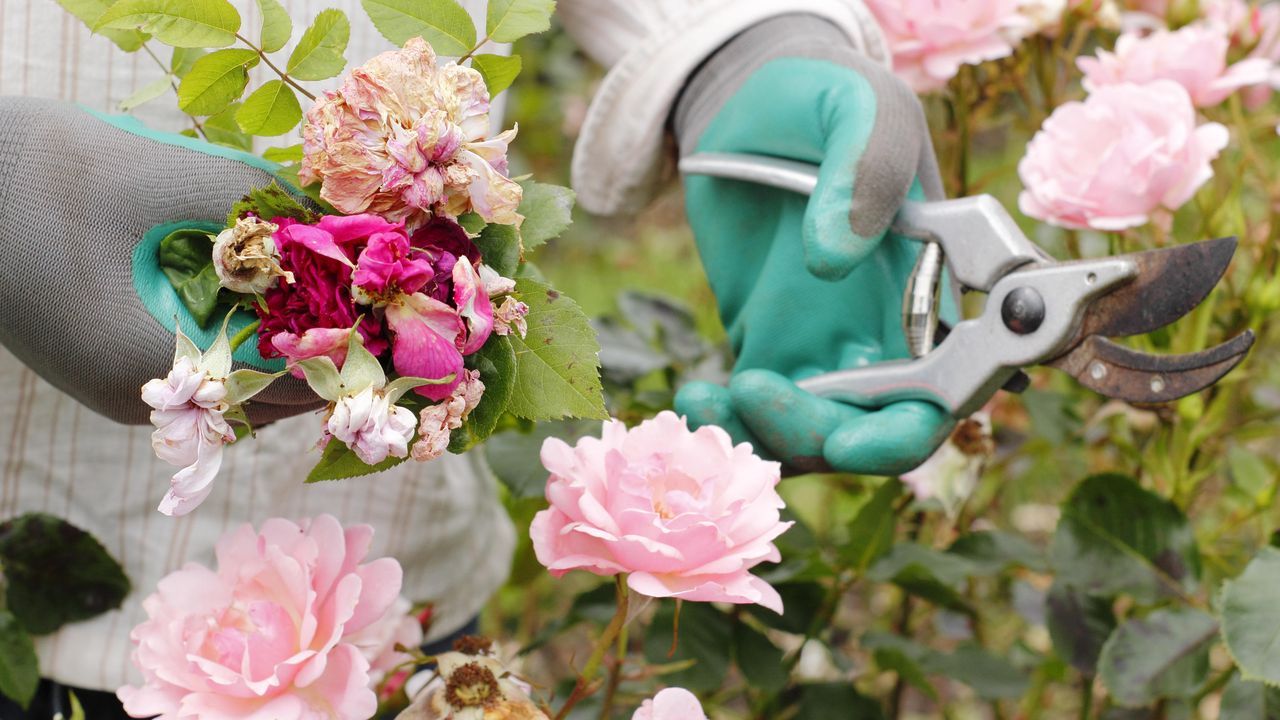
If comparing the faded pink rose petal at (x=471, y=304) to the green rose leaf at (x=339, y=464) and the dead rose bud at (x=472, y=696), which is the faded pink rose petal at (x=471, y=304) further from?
the dead rose bud at (x=472, y=696)

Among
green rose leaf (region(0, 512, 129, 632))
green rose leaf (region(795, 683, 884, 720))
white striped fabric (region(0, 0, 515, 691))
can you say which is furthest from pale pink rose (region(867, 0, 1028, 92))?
green rose leaf (region(0, 512, 129, 632))

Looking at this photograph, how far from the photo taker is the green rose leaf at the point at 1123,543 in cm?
96

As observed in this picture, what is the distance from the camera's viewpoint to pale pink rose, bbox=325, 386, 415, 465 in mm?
463

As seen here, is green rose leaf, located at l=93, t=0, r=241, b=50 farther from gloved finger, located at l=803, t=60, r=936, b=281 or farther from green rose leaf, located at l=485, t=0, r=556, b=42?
gloved finger, located at l=803, t=60, r=936, b=281

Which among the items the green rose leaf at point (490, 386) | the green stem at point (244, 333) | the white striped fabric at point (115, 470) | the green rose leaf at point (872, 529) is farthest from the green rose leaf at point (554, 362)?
the green rose leaf at point (872, 529)

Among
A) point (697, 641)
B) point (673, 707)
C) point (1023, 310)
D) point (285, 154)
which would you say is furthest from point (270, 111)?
point (697, 641)

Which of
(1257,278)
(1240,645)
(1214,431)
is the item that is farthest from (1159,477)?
(1240,645)

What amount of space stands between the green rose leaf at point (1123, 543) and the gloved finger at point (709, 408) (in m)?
0.38

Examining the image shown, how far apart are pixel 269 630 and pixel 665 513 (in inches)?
8.3

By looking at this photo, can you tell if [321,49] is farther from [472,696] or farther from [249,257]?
[472,696]

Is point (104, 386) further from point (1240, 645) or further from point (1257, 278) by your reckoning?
point (1257, 278)

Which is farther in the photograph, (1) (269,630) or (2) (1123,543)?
(2) (1123,543)

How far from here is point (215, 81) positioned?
22.5 inches

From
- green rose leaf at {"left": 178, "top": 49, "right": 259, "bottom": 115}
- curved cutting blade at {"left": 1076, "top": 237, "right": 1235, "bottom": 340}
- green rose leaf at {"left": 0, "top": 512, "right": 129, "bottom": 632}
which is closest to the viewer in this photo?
green rose leaf at {"left": 178, "top": 49, "right": 259, "bottom": 115}
